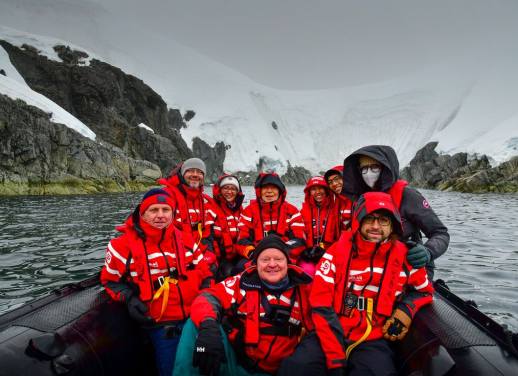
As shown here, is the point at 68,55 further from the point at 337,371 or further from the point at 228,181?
the point at 337,371

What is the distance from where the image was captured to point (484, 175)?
3167 centimetres

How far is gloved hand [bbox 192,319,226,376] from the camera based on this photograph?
6.63ft

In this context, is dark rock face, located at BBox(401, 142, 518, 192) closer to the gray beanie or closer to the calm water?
the calm water

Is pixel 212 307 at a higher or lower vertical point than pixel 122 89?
lower

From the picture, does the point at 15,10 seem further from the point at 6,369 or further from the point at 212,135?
the point at 6,369

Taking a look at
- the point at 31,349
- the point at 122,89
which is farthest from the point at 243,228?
the point at 122,89

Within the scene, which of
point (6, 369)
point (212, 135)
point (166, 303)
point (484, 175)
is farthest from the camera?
point (212, 135)

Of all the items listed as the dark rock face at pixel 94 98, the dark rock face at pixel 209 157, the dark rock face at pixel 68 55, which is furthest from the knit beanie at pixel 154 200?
the dark rock face at pixel 209 157

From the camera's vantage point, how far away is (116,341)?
2402 millimetres

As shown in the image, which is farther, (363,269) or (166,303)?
(166,303)

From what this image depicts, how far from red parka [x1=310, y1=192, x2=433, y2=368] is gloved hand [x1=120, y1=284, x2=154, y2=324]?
135 centimetres

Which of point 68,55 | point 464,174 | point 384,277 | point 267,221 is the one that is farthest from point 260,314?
point 68,55

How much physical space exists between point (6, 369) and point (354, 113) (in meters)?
106

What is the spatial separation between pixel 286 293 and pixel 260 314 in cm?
26
